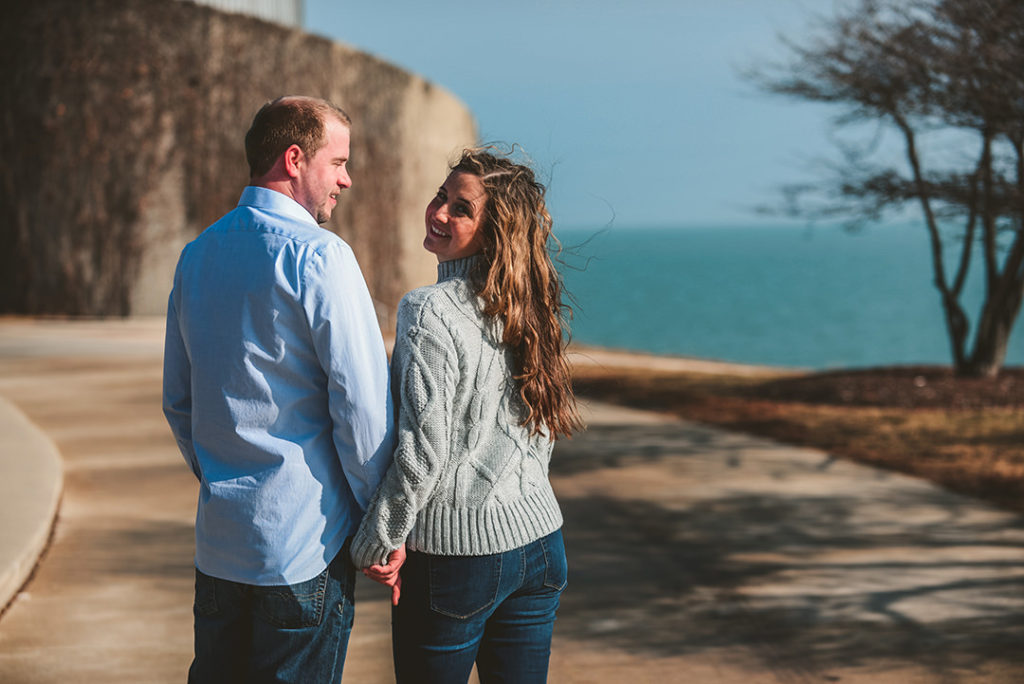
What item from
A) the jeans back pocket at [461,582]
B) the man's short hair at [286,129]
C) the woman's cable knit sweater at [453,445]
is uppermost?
the man's short hair at [286,129]

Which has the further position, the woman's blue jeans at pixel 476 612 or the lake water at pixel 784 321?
the lake water at pixel 784 321

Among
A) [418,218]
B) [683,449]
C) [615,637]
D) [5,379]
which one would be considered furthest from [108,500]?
[418,218]

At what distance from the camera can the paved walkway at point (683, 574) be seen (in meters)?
3.91

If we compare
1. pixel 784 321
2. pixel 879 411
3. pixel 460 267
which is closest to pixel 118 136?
pixel 879 411

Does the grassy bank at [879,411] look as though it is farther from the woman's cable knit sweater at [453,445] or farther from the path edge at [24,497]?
the woman's cable knit sweater at [453,445]

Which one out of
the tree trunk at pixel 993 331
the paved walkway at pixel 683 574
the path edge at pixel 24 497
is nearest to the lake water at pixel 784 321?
the tree trunk at pixel 993 331

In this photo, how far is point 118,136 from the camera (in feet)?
52.3

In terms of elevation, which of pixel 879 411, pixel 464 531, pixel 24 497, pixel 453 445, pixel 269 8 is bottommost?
pixel 24 497

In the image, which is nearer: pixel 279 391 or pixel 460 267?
pixel 279 391

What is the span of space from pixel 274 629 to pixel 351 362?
615mm

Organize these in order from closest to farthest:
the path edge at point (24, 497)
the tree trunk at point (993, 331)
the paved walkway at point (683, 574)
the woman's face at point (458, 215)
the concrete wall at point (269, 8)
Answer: the woman's face at point (458, 215) < the paved walkway at point (683, 574) < the path edge at point (24, 497) < the tree trunk at point (993, 331) < the concrete wall at point (269, 8)

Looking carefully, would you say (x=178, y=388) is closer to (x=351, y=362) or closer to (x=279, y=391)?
(x=279, y=391)

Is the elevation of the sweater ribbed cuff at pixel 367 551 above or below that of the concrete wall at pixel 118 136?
below

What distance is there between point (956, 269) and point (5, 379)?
11.2m
